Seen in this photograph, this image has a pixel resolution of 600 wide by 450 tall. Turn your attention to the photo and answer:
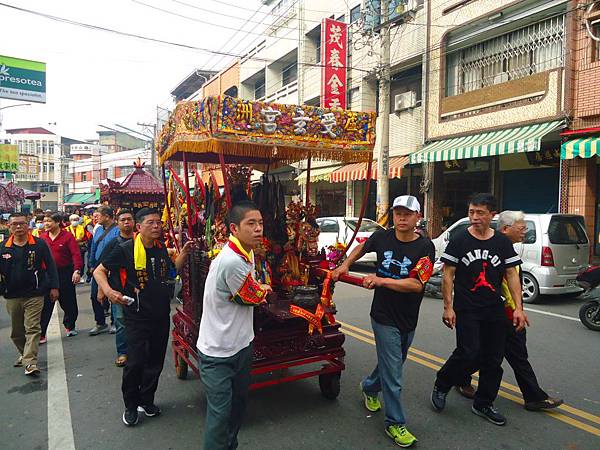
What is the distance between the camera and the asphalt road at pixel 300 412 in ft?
10.6

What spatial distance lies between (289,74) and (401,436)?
74.9 ft

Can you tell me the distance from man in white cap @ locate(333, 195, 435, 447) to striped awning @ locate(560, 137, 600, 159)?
8.39 m

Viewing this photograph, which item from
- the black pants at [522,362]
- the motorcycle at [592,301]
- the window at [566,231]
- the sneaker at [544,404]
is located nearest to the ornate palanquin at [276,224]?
the black pants at [522,362]

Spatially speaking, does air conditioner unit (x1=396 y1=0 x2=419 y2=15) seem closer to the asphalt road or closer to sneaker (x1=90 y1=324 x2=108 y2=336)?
the asphalt road

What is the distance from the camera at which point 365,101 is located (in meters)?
17.4

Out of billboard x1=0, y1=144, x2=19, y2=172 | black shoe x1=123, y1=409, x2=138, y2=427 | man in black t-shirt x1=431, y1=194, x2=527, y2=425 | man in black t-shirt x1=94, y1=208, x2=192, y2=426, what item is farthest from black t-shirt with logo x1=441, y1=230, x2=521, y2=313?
billboard x1=0, y1=144, x2=19, y2=172

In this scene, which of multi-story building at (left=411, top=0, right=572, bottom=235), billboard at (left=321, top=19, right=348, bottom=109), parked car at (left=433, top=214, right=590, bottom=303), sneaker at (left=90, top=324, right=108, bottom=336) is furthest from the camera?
billboard at (left=321, top=19, right=348, bottom=109)

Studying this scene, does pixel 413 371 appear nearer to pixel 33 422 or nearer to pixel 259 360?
pixel 259 360

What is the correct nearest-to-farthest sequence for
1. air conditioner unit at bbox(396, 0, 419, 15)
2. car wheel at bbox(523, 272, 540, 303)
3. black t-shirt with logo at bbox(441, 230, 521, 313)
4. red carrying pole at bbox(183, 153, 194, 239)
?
black t-shirt with logo at bbox(441, 230, 521, 313) → red carrying pole at bbox(183, 153, 194, 239) → car wheel at bbox(523, 272, 540, 303) → air conditioner unit at bbox(396, 0, 419, 15)

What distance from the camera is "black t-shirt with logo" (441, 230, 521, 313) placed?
3.43m

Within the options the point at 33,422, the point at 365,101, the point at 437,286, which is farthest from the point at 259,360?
the point at 365,101

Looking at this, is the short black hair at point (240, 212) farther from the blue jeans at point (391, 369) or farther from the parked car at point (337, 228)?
the parked car at point (337, 228)

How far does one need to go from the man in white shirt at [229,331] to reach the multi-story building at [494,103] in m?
9.90

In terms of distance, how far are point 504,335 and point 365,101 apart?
15.1 m
